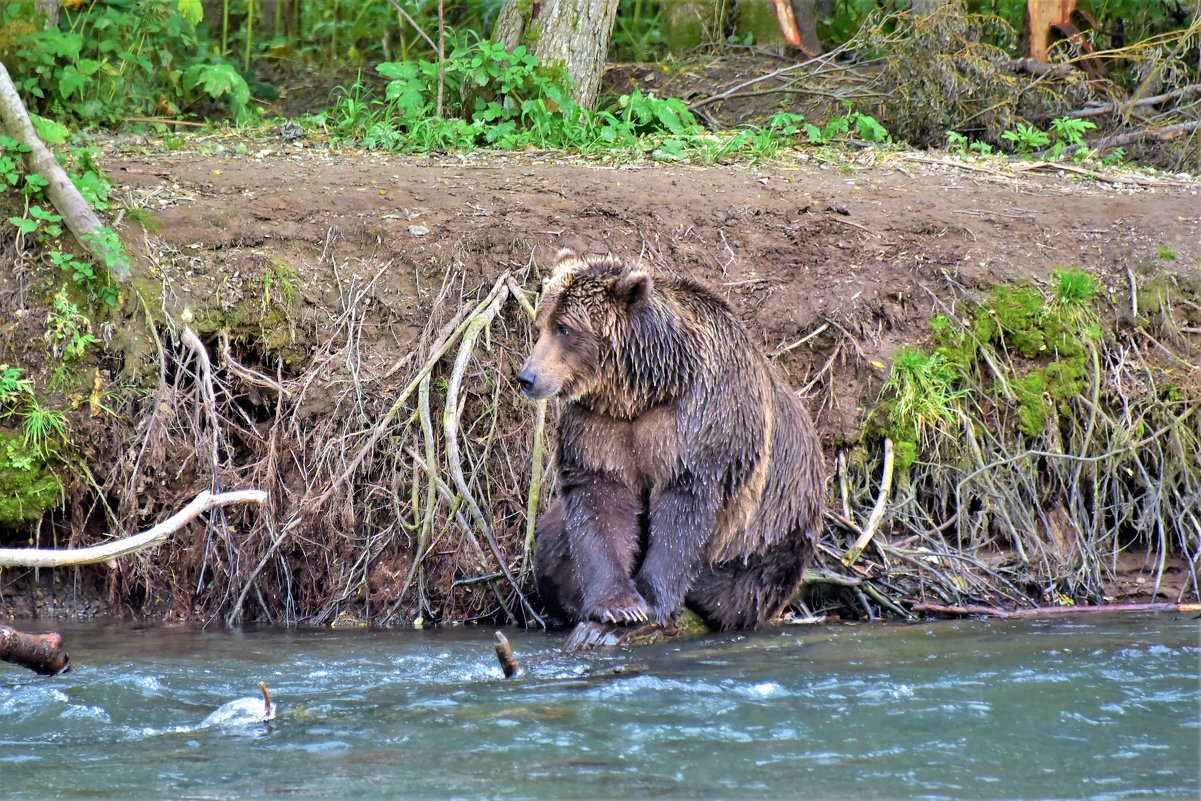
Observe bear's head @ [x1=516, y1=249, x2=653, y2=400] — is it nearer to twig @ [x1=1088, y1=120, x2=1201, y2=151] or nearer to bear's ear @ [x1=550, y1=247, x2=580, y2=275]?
bear's ear @ [x1=550, y1=247, x2=580, y2=275]

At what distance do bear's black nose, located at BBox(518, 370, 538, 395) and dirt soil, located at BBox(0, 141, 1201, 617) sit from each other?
162 cm

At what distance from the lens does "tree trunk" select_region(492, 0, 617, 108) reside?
1078cm

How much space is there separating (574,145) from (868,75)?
3371mm

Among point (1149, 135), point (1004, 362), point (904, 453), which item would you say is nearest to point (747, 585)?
point (904, 453)

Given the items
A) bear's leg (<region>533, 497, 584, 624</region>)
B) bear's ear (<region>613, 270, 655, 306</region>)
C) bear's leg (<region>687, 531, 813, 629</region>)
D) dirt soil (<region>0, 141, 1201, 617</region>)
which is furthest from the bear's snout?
dirt soil (<region>0, 141, 1201, 617</region>)

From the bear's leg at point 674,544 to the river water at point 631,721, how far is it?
23 centimetres

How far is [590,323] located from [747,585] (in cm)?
153

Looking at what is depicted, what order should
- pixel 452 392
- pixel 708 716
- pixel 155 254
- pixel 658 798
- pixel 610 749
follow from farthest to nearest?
pixel 155 254 < pixel 452 392 < pixel 708 716 < pixel 610 749 < pixel 658 798

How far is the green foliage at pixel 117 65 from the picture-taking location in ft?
33.2

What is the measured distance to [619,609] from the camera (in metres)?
6.02

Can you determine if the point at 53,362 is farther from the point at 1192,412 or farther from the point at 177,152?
the point at 1192,412

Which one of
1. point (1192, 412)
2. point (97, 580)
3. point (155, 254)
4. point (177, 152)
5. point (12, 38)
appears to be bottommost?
point (97, 580)

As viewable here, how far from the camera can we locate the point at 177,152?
9672mm

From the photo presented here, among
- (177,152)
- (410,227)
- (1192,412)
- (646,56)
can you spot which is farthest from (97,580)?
(646,56)
